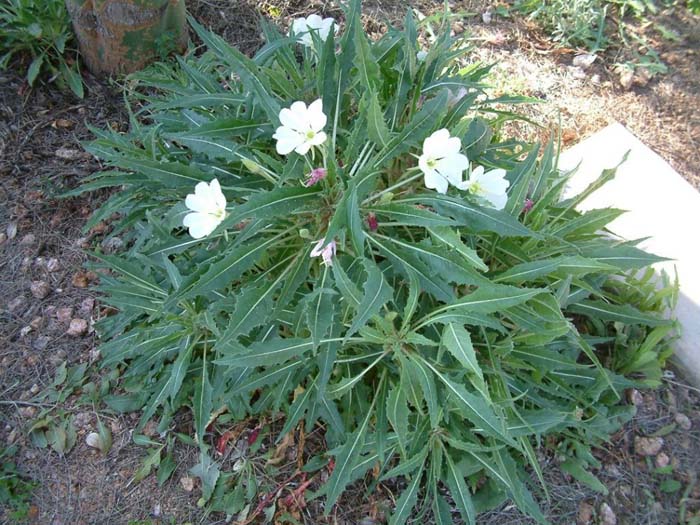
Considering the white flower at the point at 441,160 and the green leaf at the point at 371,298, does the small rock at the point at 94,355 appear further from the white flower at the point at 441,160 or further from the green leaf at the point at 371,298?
the white flower at the point at 441,160

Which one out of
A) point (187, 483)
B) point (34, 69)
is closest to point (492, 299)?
point (187, 483)

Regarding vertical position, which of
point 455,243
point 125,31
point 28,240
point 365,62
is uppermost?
point 365,62

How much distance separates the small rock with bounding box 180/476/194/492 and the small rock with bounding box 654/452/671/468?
158 cm

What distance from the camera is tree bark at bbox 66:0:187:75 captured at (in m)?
2.52

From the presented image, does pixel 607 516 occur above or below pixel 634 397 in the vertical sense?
below

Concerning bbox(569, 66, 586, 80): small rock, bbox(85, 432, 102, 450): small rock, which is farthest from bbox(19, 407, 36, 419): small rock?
bbox(569, 66, 586, 80): small rock

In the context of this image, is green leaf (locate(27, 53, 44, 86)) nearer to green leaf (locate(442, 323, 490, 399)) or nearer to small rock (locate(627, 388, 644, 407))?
green leaf (locate(442, 323, 490, 399))

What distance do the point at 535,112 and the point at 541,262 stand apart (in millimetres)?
1617

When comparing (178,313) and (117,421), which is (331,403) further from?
(117,421)

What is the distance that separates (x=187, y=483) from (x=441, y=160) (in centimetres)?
138

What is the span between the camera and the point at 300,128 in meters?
1.37

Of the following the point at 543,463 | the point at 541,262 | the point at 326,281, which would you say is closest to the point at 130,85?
the point at 326,281

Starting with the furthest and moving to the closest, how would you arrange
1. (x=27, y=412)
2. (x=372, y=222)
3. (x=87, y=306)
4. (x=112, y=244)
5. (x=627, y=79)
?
(x=627, y=79) < (x=112, y=244) < (x=87, y=306) < (x=27, y=412) < (x=372, y=222)

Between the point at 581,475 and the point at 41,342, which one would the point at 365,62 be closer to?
the point at 581,475
